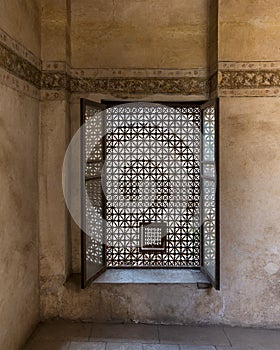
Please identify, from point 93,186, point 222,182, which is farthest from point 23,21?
point 222,182

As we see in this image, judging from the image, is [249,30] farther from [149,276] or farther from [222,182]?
[149,276]

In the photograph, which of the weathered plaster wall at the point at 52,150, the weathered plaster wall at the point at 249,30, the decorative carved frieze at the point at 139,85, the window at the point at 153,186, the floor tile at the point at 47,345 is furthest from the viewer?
the window at the point at 153,186

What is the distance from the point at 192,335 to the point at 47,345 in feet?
3.64

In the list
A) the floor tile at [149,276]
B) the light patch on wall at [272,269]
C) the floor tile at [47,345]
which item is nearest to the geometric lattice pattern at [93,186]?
the floor tile at [149,276]

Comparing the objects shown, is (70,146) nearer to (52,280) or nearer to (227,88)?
(52,280)

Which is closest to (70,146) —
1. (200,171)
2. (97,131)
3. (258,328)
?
(97,131)

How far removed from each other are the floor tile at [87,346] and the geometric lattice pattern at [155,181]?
2.62 feet

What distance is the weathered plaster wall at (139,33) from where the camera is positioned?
10.3ft

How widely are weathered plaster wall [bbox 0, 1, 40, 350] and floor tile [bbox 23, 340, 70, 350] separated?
0.21 feet

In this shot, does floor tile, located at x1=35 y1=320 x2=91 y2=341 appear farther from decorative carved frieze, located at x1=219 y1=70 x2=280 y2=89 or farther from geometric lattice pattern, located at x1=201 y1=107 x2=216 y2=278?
decorative carved frieze, located at x1=219 y1=70 x2=280 y2=89

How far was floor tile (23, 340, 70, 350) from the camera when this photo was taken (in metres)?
2.57

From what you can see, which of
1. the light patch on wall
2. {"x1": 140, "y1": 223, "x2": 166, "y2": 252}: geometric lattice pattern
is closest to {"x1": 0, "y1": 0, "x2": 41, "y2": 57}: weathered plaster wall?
{"x1": 140, "y1": 223, "x2": 166, "y2": 252}: geometric lattice pattern

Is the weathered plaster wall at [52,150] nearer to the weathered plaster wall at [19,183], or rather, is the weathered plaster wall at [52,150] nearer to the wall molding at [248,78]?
the weathered plaster wall at [19,183]

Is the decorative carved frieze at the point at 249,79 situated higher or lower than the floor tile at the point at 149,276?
higher
